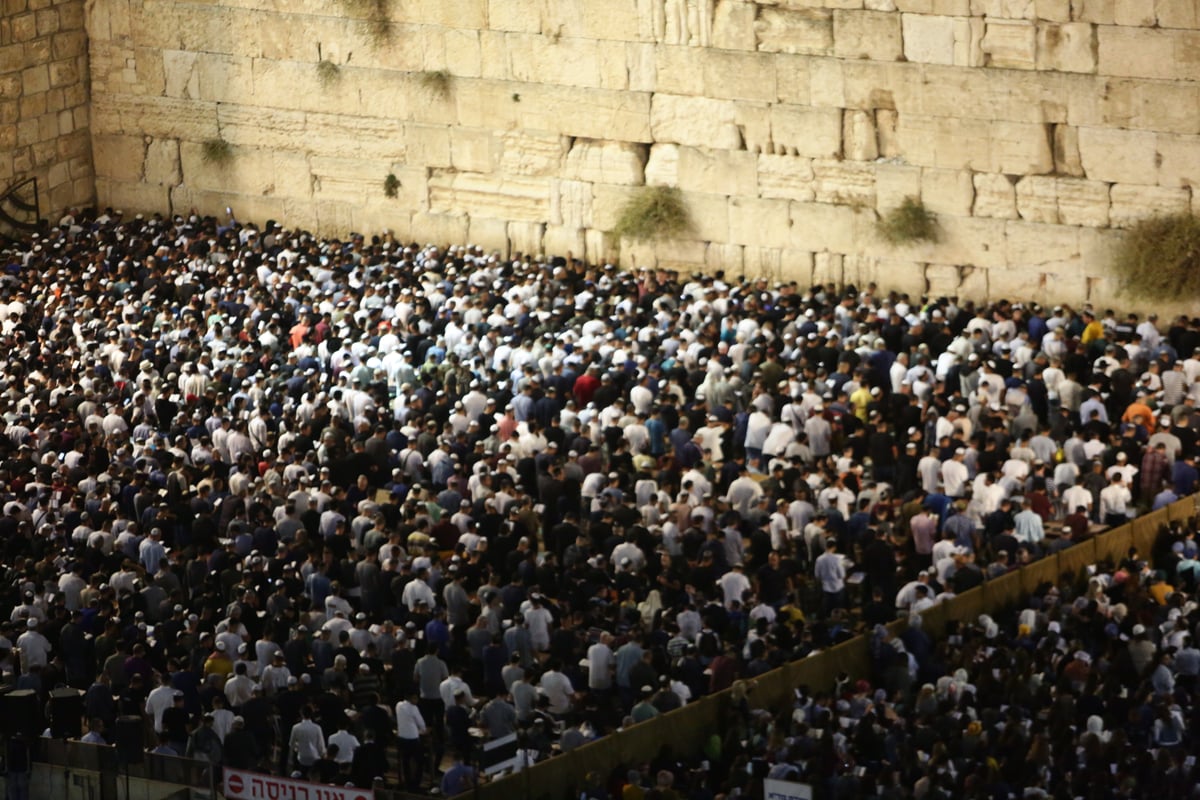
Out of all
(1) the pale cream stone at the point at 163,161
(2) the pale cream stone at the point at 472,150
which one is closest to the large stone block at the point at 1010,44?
(2) the pale cream stone at the point at 472,150

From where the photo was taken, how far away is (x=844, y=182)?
97.7 ft

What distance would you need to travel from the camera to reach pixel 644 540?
21562mm

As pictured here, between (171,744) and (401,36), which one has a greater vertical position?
(401,36)

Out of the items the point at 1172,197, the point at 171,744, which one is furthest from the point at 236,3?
the point at 171,744

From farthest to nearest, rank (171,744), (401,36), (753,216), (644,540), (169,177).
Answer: (169,177) → (401,36) → (753,216) → (644,540) → (171,744)

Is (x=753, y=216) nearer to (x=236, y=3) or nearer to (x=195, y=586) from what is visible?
(x=236, y=3)

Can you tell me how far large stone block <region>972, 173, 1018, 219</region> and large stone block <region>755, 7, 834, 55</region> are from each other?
8.04ft

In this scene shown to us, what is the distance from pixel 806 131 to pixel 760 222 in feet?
4.37

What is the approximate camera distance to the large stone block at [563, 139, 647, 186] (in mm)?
31203

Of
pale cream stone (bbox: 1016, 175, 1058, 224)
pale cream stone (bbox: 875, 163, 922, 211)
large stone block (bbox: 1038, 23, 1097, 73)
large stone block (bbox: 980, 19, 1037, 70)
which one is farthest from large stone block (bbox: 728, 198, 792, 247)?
large stone block (bbox: 1038, 23, 1097, 73)

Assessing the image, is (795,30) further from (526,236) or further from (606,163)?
(526,236)

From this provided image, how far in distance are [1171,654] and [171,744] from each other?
793cm

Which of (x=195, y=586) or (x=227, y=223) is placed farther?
(x=227, y=223)

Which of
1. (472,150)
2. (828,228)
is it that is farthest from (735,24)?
(472,150)
